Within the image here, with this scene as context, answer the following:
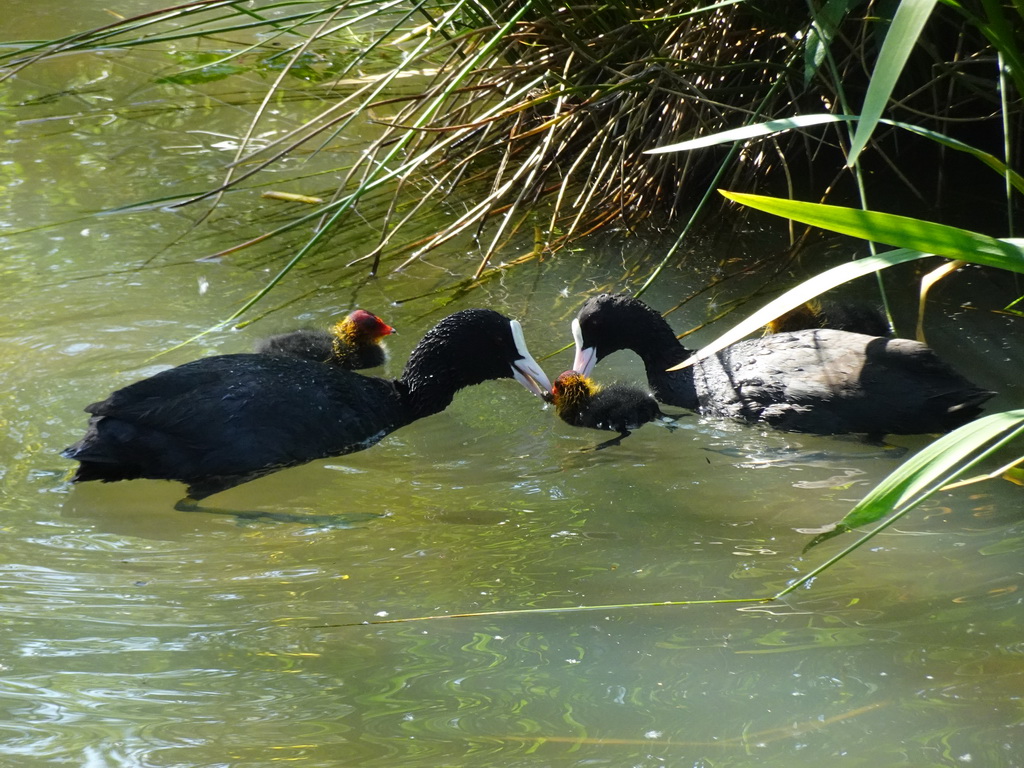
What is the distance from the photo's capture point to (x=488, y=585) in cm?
239

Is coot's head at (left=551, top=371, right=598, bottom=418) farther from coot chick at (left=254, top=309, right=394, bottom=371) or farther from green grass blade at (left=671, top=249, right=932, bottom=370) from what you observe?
green grass blade at (left=671, top=249, right=932, bottom=370)

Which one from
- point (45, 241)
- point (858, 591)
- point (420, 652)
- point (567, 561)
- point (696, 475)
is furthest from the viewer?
point (45, 241)

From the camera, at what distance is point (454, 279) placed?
4.58m

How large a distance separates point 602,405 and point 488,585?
4.14ft

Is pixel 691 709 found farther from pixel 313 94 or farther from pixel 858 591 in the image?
pixel 313 94

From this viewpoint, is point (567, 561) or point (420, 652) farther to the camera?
point (567, 561)

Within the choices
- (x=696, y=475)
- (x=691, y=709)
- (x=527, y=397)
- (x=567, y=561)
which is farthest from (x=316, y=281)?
(x=691, y=709)

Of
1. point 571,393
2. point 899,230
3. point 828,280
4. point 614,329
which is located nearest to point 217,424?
point 571,393

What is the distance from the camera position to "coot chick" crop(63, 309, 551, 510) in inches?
124

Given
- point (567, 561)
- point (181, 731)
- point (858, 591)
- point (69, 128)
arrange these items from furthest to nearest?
point (69, 128) < point (567, 561) < point (858, 591) < point (181, 731)

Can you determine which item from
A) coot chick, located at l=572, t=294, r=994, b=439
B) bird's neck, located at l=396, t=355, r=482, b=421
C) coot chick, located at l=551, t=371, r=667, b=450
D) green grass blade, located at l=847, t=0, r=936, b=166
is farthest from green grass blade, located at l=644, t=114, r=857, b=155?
bird's neck, located at l=396, t=355, r=482, b=421

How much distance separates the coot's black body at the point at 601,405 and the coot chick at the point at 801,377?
0.19 meters

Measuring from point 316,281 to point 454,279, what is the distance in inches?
22.6

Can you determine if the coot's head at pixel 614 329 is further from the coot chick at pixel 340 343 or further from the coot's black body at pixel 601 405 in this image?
the coot chick at pixel 340 343
